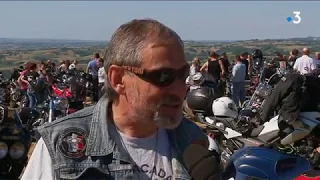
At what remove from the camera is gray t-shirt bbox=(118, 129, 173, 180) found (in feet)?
6.10

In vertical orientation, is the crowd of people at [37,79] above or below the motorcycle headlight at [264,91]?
below

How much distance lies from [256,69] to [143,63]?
41.2 ft

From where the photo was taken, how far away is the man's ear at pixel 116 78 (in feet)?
6.06

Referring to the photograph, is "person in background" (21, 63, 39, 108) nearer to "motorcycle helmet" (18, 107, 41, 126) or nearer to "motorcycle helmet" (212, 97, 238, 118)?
"motorcycle helmet" (18, 107, 41, 126)

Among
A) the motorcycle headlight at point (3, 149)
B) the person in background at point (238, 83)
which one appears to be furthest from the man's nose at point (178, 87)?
the person in background at point (238, 83)

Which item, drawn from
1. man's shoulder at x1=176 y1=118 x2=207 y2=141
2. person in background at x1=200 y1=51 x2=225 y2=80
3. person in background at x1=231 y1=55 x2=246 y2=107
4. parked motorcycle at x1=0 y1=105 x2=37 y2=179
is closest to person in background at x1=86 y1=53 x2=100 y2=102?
person in background at x1=200 y1=51 x2=225 y2=80

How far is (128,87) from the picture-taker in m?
1.84

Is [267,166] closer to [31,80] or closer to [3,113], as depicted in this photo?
[3,113]

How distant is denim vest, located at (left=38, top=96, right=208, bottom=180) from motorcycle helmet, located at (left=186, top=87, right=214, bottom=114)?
170 inches

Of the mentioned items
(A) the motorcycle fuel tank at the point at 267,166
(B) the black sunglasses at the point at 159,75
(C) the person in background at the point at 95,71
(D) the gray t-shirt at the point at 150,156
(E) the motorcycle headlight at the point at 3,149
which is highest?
(B) the black sunglasses at the point at 159,75

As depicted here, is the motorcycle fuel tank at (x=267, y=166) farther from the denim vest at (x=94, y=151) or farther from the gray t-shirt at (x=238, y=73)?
the gray t-shirt at (x=238, y=73)

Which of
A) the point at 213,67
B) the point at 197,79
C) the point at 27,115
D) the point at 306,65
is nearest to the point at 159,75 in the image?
the point at 27,115

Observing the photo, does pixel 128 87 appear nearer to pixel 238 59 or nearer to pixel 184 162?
pixel 184 162

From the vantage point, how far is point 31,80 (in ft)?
Answer: 42.9
